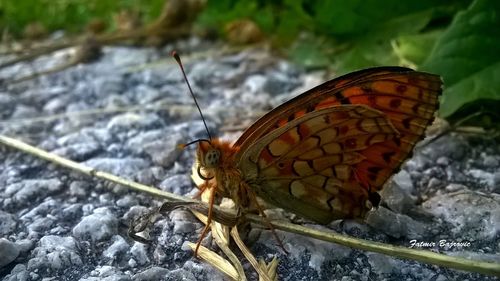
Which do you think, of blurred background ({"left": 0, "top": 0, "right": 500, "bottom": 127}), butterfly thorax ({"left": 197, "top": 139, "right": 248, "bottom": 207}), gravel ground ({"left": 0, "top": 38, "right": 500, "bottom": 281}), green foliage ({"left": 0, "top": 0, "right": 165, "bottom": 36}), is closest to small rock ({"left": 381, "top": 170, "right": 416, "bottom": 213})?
gravel ground ({"left": 0, "top": 38, "right": 500, "bottom": 281})

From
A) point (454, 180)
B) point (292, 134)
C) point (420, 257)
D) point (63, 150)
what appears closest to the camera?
point (420, 257)

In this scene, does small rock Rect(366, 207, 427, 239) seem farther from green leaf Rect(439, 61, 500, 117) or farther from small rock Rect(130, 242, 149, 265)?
small rock Rect(130, 242, 149, 265)

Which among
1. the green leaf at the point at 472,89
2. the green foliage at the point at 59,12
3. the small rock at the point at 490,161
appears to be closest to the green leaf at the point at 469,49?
the green leaf at the point at 472,89

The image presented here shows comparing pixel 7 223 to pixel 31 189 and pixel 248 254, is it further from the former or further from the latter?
pixel 248 254

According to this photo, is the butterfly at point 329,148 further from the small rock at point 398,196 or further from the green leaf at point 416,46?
the green leaf at point 416,46

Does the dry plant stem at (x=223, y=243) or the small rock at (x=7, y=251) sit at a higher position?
the dry plant stem at (x=223, y=243)

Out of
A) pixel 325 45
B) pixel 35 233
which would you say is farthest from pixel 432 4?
pixel 35 233

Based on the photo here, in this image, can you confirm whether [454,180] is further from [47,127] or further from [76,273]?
[47,127]
